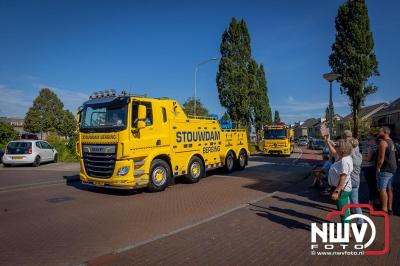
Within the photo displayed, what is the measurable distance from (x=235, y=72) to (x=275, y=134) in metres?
10.1

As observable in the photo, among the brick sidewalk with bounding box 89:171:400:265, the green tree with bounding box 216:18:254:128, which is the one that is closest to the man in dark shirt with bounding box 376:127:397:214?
the brick sidewalk with bounding box 89:171:400:265

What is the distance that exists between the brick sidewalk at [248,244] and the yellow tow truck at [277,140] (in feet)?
62.3

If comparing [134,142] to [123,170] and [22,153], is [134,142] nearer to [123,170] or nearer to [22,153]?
[123,170]

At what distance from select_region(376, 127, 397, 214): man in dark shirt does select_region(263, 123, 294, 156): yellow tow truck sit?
63.4 feet

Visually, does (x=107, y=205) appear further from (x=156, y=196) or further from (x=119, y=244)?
(x=119, y=244)

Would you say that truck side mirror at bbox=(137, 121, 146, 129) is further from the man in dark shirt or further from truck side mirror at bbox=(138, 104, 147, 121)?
the man in dark shirt

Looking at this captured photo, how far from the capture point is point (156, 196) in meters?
8.95

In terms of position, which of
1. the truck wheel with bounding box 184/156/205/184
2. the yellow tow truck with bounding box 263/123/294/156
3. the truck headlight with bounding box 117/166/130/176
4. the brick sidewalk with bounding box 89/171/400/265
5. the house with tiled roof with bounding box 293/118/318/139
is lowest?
the brick sidewalk with bounding box 89/171/400/265

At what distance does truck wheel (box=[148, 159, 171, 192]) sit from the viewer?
9.36m

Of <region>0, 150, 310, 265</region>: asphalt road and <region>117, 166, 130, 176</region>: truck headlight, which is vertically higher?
<region>117, 166, 130, 176</region>: truck headlight

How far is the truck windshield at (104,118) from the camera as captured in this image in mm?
8797

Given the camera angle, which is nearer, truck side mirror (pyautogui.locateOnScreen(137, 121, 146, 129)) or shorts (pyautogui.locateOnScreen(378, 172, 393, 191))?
shorts (pyautogui.locateOnScreen(378, 172, 393, 191))

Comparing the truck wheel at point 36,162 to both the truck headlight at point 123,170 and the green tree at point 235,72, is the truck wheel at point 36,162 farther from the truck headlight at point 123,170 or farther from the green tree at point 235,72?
the green tree at point 235,72

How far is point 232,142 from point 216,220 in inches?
328
